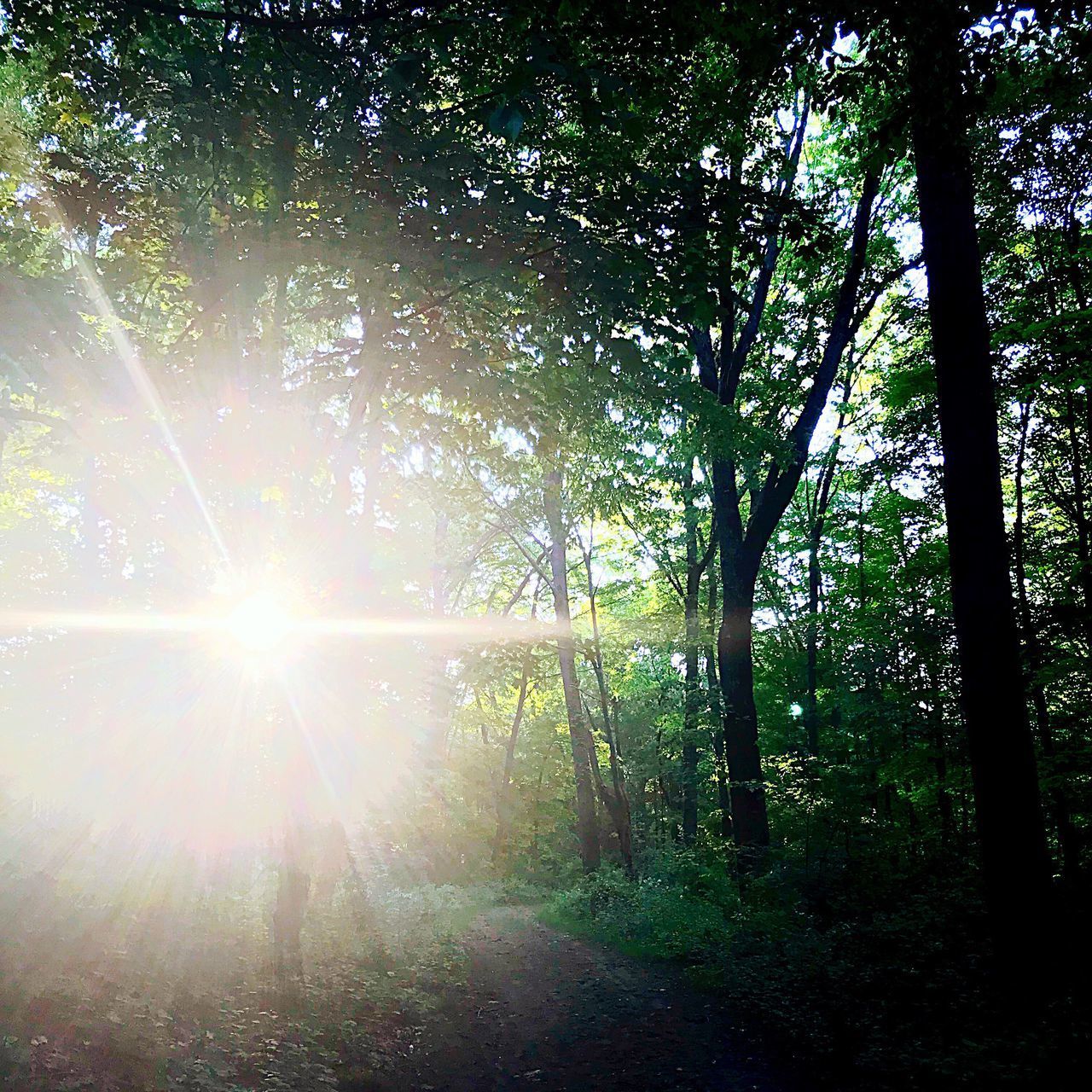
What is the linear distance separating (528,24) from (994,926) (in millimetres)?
7985

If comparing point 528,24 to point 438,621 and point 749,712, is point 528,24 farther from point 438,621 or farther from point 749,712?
point 749,712

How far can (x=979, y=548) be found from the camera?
618 cm

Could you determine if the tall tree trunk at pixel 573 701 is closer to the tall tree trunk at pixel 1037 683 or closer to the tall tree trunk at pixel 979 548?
the tall tree trunk at pixel 1037 683

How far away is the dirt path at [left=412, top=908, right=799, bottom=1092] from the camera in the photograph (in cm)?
570

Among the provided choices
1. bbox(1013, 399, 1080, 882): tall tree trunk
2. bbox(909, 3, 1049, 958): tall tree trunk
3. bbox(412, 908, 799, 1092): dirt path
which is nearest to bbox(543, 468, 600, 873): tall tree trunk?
bbox(412, 908, 799, 1092): dirt path

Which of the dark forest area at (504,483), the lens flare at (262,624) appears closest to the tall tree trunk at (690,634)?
the dark forest area at (504,483)

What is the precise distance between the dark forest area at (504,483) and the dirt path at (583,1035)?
0.06m

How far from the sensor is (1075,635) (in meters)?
8.86

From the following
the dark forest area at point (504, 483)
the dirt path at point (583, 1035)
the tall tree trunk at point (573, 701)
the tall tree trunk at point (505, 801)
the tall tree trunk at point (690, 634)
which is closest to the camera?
the dark forest area at point (504, 483)

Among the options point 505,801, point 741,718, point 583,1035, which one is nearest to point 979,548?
point 741,718

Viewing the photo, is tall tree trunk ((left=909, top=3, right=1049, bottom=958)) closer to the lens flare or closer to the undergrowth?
the undergrowth

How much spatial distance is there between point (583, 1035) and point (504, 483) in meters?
6.85

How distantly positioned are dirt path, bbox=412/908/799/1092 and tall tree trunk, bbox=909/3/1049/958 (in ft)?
8.68

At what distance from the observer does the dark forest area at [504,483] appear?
5211mm
